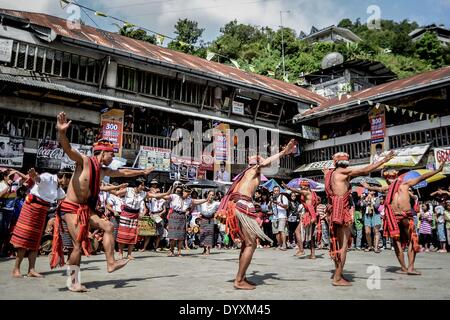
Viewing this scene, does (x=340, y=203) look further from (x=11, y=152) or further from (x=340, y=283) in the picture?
(x=11, y=152)

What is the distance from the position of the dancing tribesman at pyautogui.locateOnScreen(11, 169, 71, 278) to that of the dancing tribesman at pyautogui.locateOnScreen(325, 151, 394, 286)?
4250 mm

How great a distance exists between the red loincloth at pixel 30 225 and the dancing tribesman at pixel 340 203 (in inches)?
171

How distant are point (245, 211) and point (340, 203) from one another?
55.6 inches

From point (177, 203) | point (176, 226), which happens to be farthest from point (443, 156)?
point (176, 226)

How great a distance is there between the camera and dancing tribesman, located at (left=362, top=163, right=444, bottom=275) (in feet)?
20.6

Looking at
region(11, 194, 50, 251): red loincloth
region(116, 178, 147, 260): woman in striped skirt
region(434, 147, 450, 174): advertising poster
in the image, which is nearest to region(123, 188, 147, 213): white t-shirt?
region(116, 178, 147, 260): woman in striped skirt

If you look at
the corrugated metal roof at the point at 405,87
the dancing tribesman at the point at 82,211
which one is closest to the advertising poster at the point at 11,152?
the dancing tribesman at the point at 82,211

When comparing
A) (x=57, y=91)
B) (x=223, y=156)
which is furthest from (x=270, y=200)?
(x=57, y=91)

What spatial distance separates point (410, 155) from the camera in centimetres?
1723

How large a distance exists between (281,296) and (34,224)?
3.84m

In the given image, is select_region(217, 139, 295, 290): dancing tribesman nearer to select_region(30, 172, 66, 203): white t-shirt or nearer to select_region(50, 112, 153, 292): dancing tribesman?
select_region(50, 112, 153, 292): dancing tribesman

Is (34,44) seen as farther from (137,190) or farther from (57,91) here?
(137,190)

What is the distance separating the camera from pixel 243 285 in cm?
455

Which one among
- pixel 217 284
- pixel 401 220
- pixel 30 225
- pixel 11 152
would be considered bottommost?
pixel 217 284
